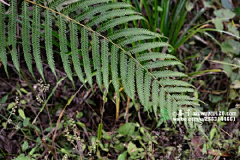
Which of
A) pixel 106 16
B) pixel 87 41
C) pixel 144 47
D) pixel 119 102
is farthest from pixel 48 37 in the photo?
pixel 119 102

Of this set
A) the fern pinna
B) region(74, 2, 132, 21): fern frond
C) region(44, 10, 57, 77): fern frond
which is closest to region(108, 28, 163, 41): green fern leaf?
the fern pinna

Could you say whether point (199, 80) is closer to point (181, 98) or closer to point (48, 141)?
point (181, 98)

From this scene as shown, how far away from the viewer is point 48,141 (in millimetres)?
1507

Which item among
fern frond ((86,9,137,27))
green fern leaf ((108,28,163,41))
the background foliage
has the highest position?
fern frond ((86,9,137,27))

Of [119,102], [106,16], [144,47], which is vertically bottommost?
[119,102]

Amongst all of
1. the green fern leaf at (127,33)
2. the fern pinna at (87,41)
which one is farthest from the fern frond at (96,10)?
the green fern leaf at (127,33)

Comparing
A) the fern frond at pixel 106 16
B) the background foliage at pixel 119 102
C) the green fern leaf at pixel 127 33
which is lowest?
the background foliage at pixel 119 102

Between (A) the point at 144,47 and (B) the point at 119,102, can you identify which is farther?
(B) the point at 119,102

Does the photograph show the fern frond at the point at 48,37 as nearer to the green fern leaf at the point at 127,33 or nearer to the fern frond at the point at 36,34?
the fern frond at the point at 36,34

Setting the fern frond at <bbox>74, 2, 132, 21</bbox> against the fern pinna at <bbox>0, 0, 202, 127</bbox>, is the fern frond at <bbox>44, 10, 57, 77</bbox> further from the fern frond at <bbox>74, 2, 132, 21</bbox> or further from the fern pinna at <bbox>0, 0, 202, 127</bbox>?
the fern frond at <bbox>74, 2, 132, 21</bbox>

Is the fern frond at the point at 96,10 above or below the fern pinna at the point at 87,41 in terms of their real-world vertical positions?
above

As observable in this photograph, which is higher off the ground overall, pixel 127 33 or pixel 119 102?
pixel 127 33

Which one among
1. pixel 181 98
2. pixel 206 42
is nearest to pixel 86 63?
pixel 181 98

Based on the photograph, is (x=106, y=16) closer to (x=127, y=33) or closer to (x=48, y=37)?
(x=127, y=33)
